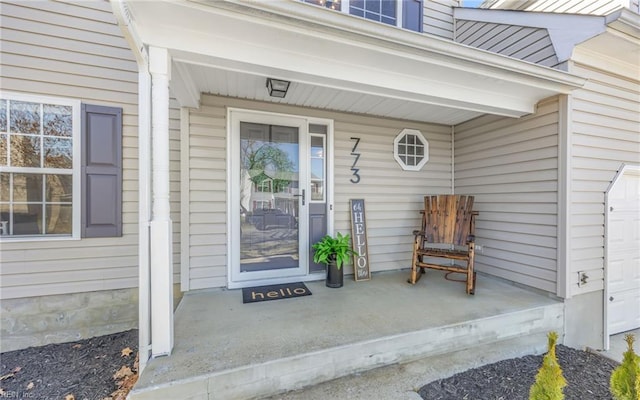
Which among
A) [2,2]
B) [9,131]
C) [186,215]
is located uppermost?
[2,2]

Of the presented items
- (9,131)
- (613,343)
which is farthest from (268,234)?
(613,343)

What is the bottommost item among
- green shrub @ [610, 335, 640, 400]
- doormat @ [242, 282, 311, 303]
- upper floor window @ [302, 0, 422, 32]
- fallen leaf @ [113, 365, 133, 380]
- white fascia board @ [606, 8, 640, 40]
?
fallen leaf @ [113, 365, 133, 380]

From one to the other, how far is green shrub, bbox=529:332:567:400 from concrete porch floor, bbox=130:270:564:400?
851 millimetres

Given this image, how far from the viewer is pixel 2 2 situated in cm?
245

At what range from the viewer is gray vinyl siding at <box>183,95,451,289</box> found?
2.98 metres

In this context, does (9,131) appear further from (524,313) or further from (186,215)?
(524,313)

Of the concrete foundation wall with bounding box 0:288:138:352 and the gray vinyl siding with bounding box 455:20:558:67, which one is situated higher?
the gray vinyl siding with bounding box 455:20:558:67

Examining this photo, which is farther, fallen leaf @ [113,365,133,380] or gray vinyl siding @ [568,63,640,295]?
gray vinyl siding @ [568,63,640,295]

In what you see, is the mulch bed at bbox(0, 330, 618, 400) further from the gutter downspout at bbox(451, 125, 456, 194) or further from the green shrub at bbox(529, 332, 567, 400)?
the gutter downspout at bbox(451, 125, 456, 194)

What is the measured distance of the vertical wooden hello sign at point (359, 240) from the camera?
3454mm

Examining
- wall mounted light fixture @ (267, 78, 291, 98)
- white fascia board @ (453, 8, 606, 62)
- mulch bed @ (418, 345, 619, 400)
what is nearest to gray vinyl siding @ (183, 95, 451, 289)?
wall mounted light fixture @ (267, 78, 291, 98)

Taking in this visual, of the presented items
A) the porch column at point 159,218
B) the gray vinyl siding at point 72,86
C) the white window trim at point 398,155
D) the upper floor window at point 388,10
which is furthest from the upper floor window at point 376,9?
the porch column at point 159,218

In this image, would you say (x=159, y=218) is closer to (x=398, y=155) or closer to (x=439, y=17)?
(x=398, y=155)

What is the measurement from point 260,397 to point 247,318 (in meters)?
0.72
